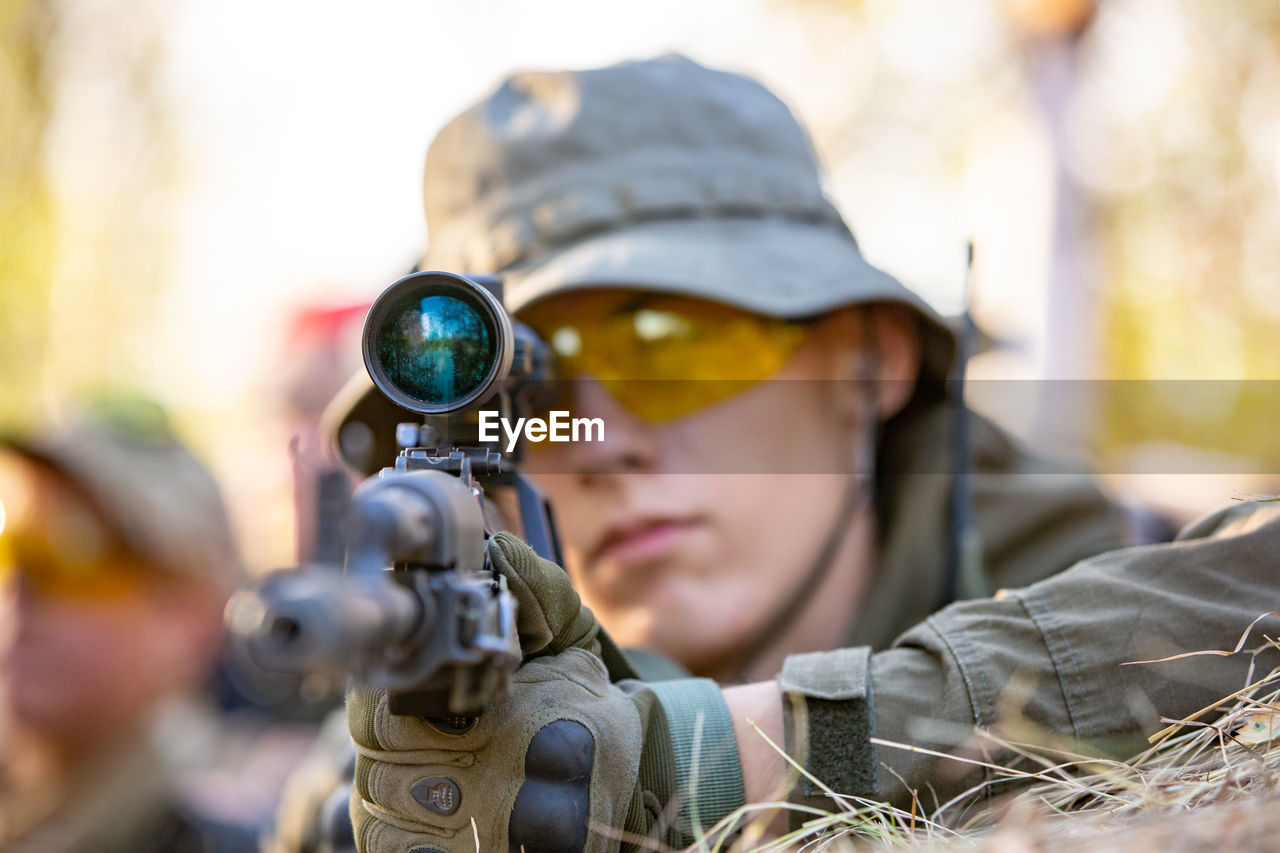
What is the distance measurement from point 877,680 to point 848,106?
469 inches

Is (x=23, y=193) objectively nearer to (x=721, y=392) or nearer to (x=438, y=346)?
(x=721, y=392)

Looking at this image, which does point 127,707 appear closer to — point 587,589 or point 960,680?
point 587,589

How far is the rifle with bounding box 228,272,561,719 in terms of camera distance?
0.83 m

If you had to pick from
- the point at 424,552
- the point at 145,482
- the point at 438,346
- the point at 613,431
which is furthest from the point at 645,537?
the point at 145,482

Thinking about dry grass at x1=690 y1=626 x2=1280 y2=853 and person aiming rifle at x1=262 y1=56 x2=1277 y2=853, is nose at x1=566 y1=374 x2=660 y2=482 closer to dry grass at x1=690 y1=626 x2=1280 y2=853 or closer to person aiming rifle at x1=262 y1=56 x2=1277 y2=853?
person aiming rifle at x1=262 y1=56 x2=1277 y2=853

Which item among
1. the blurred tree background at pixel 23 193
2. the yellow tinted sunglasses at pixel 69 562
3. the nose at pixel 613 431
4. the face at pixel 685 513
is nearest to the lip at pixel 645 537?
the face at pixel 685 513

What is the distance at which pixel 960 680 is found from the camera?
57.5 inches

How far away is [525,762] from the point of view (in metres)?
1.25

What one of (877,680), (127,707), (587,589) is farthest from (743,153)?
(127,707)

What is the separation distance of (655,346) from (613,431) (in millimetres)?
218

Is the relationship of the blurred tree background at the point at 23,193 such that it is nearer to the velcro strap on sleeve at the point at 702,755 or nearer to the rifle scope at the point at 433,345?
the rifle scope at the point at 433,345

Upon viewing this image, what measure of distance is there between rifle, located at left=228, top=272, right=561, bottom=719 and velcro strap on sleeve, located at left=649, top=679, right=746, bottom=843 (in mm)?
335

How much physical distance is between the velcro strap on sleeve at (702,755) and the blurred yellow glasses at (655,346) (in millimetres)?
971

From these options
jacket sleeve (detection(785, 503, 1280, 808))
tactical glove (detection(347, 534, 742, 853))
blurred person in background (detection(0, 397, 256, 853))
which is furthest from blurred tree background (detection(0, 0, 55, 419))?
jacket sleeve (detection(785, 503, 1280, 808))
